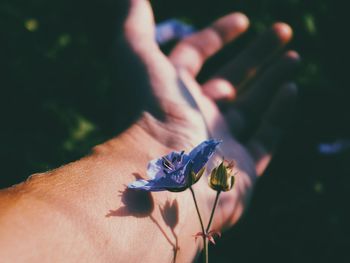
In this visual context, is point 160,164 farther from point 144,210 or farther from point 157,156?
point 157,156

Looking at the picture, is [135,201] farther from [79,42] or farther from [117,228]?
[79,42]

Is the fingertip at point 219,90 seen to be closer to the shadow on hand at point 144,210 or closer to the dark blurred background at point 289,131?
the dark blurred background at point 289,131

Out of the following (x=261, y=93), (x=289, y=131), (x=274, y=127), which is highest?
(x=261, y=93)

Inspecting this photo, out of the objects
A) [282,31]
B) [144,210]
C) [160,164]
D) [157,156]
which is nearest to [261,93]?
[282,31]

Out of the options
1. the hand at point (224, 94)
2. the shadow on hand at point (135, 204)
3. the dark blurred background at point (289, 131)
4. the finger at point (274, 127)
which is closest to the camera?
the shadow on hand at point (135, 204)

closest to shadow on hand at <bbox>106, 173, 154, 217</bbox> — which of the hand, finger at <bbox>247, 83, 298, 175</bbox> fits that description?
the hand

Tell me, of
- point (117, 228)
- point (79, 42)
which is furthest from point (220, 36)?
point (117, 228)

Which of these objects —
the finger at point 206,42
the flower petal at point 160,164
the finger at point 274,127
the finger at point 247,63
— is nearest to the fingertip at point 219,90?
the finger at point 247,63

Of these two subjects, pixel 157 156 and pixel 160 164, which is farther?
pixel 157 156
